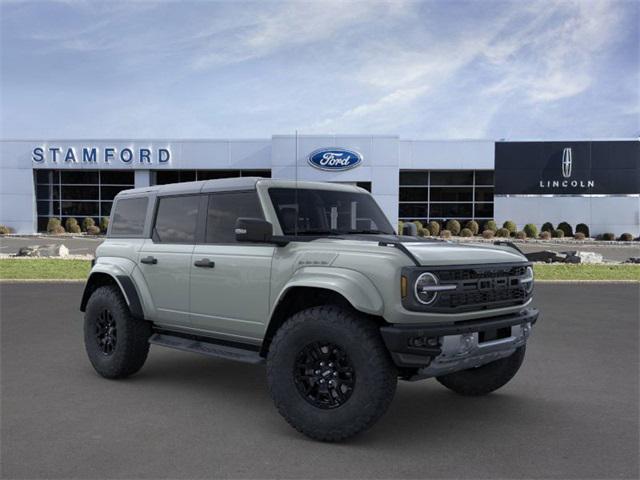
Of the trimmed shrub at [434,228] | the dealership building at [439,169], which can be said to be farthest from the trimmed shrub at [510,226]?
the trimmed shrub at [434,228]

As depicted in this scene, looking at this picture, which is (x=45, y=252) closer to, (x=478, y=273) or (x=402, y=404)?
(x=402, y=404)

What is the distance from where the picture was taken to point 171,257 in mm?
5848

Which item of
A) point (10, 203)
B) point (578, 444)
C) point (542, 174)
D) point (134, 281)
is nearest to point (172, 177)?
point (10, 203)

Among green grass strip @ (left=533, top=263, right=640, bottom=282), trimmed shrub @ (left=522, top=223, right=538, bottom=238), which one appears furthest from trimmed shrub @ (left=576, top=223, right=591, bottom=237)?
green grass strip @ (left=533, top=263, right=640, bottom=282)

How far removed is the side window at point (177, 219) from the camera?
232 inches

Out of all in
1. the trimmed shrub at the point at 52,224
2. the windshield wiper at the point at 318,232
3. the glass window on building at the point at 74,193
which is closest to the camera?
the windshield wiper at the point at 318,232

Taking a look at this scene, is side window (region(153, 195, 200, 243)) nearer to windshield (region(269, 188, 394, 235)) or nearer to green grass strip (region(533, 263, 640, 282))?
windshield (region(269, 188, 394, 235))

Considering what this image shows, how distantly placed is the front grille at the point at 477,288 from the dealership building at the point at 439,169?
105ft

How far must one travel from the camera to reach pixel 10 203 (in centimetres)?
4106

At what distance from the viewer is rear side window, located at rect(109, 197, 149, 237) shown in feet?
21.4

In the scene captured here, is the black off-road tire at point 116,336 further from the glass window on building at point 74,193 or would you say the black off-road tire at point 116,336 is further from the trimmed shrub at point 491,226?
the glass window on building at point 74,193

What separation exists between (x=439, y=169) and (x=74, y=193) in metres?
25.6

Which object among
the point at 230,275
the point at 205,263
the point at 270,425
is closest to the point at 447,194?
the point at 205,263

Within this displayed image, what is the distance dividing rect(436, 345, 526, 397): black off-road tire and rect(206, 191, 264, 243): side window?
2506 mm
